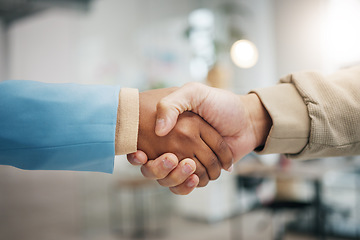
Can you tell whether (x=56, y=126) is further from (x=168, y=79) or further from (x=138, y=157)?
(x=168, y=79)

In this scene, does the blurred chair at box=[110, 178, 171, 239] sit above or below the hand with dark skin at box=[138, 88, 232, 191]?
below

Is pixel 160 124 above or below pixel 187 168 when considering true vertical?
above

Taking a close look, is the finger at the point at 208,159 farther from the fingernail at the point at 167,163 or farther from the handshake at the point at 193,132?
the fingernail at the point at 167,163

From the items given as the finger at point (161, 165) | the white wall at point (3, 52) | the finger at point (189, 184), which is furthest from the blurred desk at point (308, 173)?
the white wall at point (3, 52)

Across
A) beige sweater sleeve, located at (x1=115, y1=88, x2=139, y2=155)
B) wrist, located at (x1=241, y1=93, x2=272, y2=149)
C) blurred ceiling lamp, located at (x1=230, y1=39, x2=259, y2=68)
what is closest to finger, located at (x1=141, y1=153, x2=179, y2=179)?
beige sweater sleeve, located at (x1=115, y1=88, x2=139, y2=155)

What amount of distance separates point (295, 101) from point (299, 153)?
0.18m

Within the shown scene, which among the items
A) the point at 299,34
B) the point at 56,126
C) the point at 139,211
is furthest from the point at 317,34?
the point at 56,126

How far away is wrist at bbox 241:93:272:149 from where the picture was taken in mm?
1051

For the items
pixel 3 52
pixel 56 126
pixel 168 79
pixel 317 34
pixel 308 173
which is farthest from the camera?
pixel 317 34

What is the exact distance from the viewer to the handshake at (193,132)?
0.94 meters

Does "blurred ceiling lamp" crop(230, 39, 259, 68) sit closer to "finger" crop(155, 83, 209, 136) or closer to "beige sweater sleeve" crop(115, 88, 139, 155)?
"finger" crop(155, 83, 209, 136)

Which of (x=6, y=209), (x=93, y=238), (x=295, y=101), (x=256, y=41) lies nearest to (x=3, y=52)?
(x=6, y=209)

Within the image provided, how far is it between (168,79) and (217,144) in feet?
10.9

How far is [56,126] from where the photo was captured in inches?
30.1
